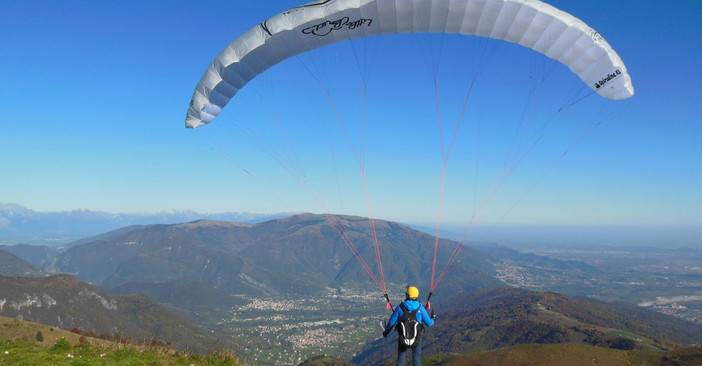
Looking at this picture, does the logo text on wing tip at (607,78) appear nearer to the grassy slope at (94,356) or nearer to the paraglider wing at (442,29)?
the paraglider wing at (442,29)

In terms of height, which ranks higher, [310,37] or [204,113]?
[310,37]

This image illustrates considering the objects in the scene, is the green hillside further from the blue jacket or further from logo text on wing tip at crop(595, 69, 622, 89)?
the blue jacket

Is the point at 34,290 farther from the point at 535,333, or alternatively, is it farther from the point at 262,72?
the point at 535,333

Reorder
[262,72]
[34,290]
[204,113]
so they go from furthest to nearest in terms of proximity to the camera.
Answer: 1. [34,290]
2. [204,113]
3. [262,72]

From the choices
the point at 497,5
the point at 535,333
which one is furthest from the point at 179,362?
the point at 535,333

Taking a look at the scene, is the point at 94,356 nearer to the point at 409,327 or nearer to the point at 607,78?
the point at 409,327

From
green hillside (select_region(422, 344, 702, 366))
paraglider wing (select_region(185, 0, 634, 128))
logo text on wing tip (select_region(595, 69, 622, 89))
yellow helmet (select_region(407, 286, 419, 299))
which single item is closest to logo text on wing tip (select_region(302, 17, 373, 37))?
paraglider wing (select_region(185, 0, 634, 128))
